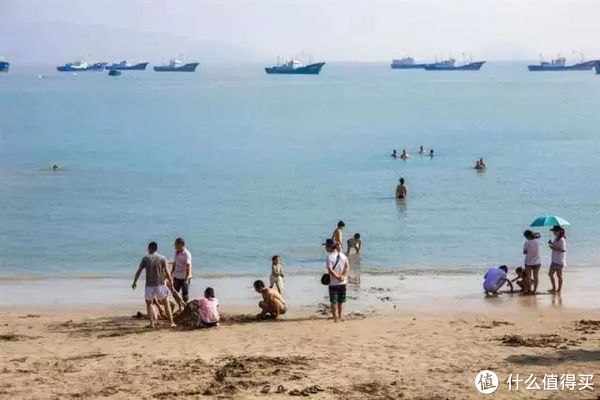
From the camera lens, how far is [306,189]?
43688mm

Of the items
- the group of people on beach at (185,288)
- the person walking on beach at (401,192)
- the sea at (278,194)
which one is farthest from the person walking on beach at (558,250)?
the person walking on beach at (401,192)

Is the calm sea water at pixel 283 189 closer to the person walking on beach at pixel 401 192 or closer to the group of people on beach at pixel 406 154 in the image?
the person walking on beach at pixel 401 192

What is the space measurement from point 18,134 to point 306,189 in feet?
144

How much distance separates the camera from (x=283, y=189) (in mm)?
43750

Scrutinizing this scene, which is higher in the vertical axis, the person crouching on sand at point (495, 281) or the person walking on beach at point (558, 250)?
the person walking on beach at point (558, 250)

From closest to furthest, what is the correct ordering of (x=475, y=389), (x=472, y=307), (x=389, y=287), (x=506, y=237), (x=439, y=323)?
1. (x=475, y=389)
2. (x=439, y=323)
3. (x=472, y=307)
4. (x=389, y=287)
5. (x=506, y=237)

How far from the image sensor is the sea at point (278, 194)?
86.5 ft

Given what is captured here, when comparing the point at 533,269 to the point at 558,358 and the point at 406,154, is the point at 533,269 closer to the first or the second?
the point at 558,358

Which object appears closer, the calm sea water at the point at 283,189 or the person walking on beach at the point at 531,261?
the person walking on beach at the point at 531,261

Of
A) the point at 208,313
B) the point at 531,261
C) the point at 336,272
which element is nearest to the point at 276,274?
the point at 336,272

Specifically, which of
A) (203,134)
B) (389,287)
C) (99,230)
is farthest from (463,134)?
(389,287)

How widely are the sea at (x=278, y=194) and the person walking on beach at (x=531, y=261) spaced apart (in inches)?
57.6

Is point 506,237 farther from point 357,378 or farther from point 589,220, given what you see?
point 357,378

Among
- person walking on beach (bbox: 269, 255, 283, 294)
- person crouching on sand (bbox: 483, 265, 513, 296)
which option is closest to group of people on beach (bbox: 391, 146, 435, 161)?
person crouching on sand (bbox: 483, 265, 513, 296)
